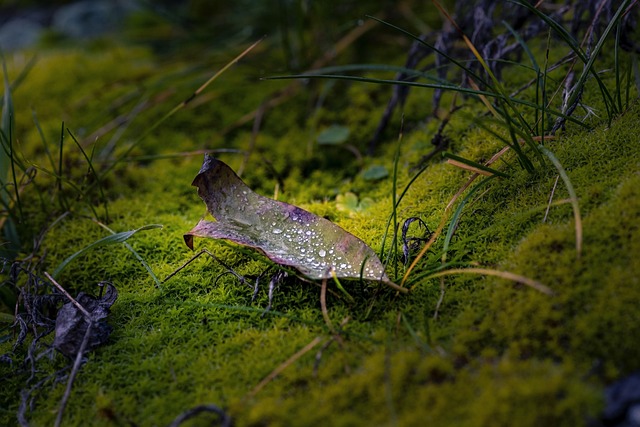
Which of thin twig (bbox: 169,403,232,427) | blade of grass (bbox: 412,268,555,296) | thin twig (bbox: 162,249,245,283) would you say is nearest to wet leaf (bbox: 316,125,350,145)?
thin twig (bbox: 162,249,245,283)

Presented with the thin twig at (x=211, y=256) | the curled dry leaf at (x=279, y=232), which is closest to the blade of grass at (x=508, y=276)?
the curled dry leaf at (x=279, y=232)

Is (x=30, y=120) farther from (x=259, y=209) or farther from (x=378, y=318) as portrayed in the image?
(x=378, y=318)

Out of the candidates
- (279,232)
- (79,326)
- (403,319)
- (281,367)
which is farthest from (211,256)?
(403,319)

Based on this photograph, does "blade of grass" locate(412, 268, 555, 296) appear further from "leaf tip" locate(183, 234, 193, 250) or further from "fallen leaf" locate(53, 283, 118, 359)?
"fallen leaf" locate(53, 283, 118, 359)

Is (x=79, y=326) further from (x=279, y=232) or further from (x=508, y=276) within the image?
(x=508, y=276)

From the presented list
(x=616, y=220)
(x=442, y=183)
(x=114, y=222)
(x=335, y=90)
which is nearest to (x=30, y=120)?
(x=114, y=222)

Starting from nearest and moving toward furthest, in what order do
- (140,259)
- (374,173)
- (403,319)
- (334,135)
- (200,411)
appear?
1. (200,411)
2. (403,319)
3. (140,259)
4. (374,173)
5. (334,135)
